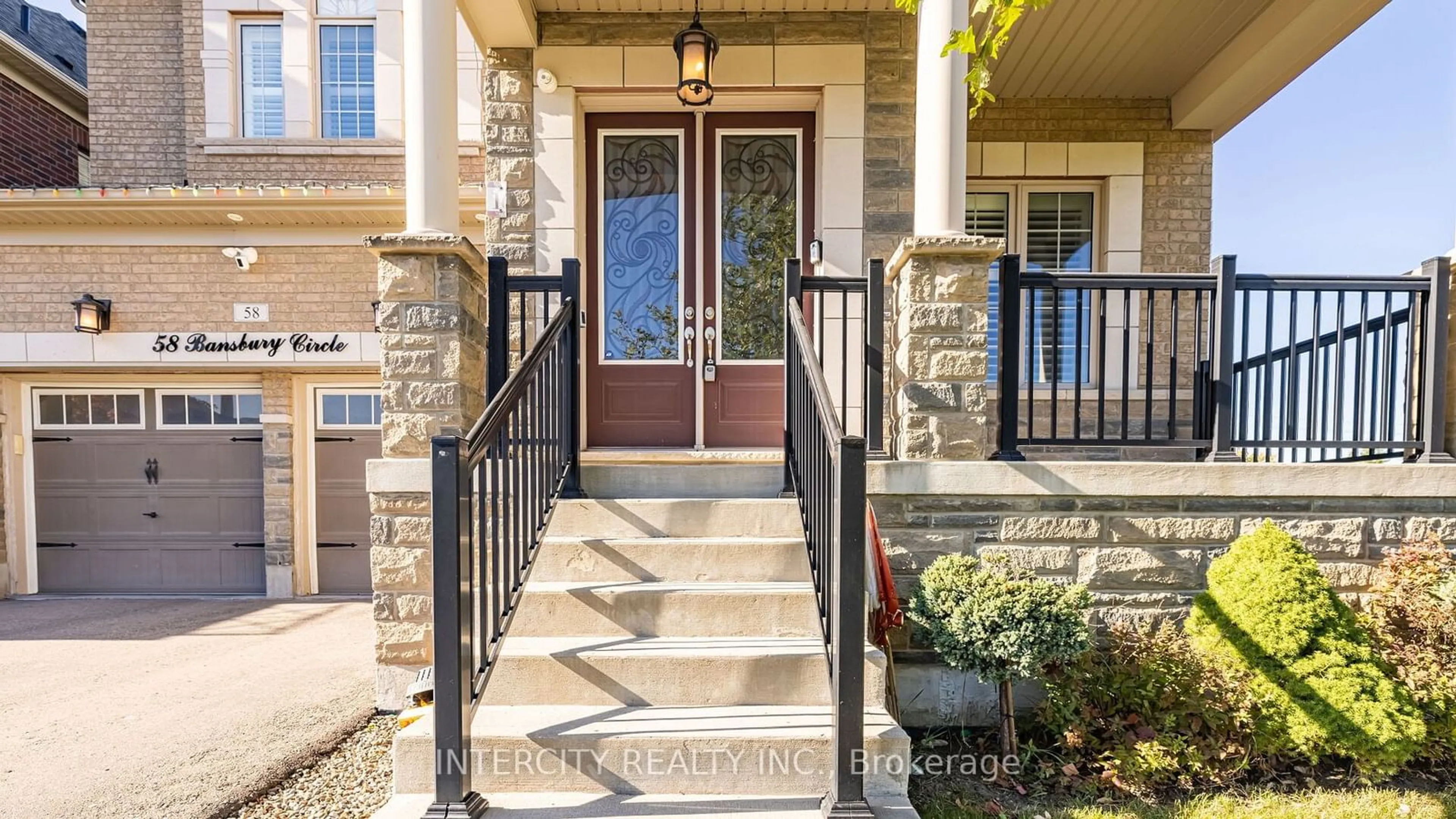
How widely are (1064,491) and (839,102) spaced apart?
8.32ft

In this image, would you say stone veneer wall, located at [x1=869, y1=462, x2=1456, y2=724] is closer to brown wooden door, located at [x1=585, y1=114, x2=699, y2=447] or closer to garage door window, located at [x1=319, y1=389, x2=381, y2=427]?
brown wooden door, located at [x1=585, y1=114, x2=699, y2=447]

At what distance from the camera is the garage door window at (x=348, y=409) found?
623 centimetres

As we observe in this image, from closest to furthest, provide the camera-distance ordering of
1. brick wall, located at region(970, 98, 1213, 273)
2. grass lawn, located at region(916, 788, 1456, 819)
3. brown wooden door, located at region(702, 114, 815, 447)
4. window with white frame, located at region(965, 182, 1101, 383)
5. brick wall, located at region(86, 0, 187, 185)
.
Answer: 1. grass lawn, located at region(916, 788, 1456, 819)
2. brown wooden door, located at region(702, 114, 815, 447)
3. brick wall, located at region(970, 98, 1213, 273)
4. window with white frame, located at region(965, 182, 1101, 383)
5. brick wall, located at region(86, 0, 187, 185)

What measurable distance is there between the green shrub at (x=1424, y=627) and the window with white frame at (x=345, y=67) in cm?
771

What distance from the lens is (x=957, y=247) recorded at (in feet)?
9.61

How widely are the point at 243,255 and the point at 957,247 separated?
5794mm

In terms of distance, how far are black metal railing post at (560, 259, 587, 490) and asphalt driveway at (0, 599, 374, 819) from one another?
1499mm

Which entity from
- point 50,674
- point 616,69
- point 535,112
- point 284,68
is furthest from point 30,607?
point 616,69

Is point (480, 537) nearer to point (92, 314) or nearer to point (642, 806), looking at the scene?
point (642, 806)

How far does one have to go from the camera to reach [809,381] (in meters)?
2.58

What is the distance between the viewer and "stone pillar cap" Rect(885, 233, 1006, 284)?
2930 mm

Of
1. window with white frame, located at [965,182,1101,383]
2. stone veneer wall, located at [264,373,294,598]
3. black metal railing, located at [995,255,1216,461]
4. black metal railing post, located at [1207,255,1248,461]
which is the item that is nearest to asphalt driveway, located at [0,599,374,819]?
stone veneer wall, located at [264,373,294,598]

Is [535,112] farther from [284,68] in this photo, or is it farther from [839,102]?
[284,68]

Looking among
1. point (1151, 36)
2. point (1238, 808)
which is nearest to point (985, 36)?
point (1238, 808)
